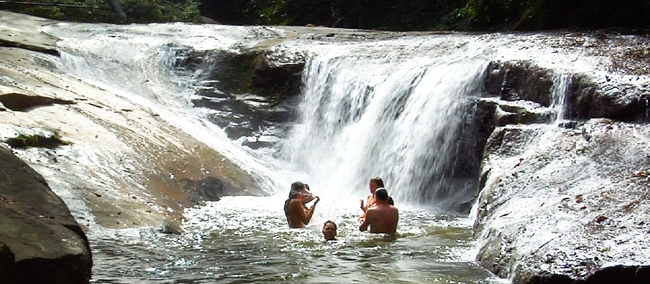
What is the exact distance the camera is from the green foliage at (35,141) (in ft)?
31.7

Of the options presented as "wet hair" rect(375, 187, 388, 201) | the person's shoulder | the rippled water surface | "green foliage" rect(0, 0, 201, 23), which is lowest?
the rippled water surface

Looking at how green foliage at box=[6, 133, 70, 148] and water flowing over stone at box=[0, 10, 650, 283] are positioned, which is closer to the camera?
water flowing over stone at box=[0, 10, 650, 283]

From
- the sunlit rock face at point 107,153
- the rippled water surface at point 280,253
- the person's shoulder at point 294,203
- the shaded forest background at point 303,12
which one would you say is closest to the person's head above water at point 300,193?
the person's shoulder at point 294,203

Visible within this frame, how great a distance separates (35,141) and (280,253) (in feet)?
13.1

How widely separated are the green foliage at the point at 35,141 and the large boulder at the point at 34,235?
396 cm

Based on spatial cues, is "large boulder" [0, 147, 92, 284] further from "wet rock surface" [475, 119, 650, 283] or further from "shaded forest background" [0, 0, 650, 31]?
"shaded forest background" [0, 0, 650, 31]

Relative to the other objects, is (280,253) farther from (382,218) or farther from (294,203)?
(294,203)

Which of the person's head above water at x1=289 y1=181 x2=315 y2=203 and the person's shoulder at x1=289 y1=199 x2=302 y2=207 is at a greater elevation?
the person's head above water at x1=289 y1=181 x2=315 y2=203

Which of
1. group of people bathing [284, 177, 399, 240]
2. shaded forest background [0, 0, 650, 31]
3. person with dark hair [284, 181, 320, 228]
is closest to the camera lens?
group of people bathing [284, 177, 399, 240]

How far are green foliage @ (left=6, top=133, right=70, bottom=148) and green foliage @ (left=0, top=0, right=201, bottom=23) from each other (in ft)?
53.5

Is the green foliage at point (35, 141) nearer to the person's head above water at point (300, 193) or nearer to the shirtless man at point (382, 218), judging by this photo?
the person's head above water at point (300, 193)

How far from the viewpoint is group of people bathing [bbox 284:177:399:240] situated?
8.79 metres

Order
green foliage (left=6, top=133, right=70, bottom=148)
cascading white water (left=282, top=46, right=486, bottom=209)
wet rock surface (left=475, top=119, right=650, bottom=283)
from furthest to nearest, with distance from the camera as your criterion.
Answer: cascading white water (left=282, top=46, right=486, bottom=209) < green foliage (left=6, top=133, right=70, bottom=148) < wet rock surface (left=475, top=119, right=650, bottom=283)

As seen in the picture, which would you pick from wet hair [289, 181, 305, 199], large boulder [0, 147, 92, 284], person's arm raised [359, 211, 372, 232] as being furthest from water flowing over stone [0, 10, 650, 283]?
large boulder [0, 147, 92, 284]
